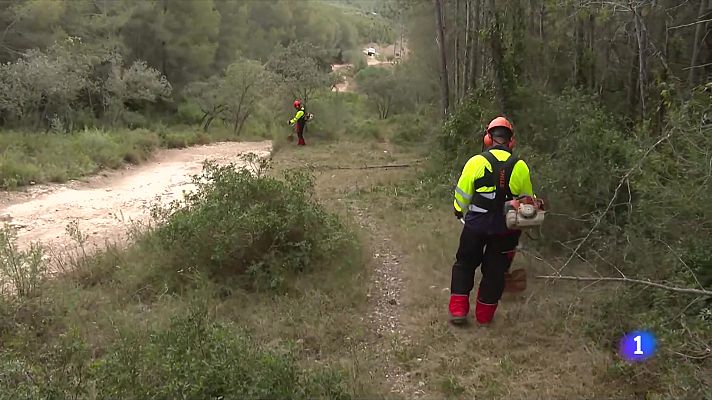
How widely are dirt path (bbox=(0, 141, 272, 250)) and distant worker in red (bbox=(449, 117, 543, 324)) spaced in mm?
4771

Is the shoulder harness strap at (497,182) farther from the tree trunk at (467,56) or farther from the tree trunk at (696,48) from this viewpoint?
the tree trunk at (467,56)

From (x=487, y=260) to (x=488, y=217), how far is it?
0.39 metres

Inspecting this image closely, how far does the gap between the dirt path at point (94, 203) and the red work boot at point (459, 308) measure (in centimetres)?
472

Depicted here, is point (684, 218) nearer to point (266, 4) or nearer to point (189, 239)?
point (189, 239)

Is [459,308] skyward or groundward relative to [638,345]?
groundward

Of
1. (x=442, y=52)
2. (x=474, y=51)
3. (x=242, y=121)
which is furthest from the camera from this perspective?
(x=242, y=121)

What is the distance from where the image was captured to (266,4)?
42.9 metres

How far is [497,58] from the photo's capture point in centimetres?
827

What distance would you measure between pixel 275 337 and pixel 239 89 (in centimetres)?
2345

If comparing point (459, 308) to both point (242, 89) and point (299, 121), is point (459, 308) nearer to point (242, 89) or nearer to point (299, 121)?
point (299, 121)

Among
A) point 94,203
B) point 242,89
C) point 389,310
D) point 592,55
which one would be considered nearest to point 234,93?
point 242,89

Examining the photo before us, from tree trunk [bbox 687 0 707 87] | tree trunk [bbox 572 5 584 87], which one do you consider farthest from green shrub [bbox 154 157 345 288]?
tree trunk [bbox 572 5 584 87]

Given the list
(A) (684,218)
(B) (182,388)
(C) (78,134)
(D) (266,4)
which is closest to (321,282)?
(B) (182,388)

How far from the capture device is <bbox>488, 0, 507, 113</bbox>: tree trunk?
8.18 meters
